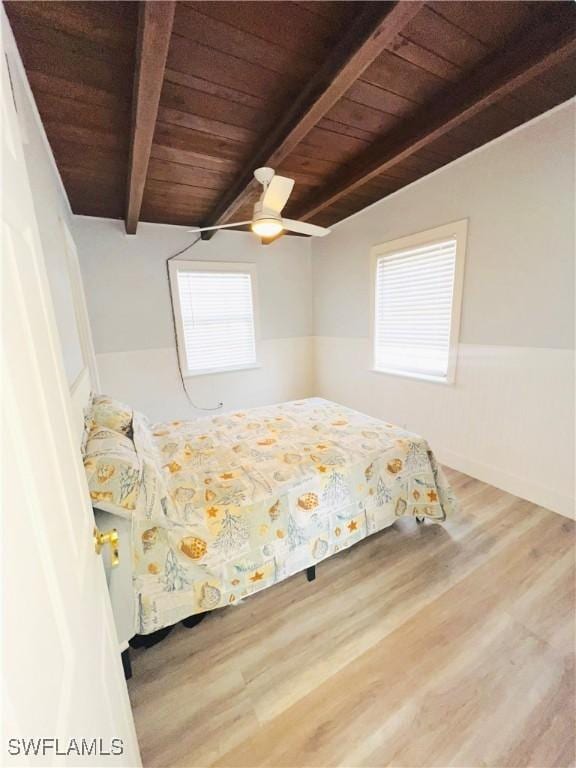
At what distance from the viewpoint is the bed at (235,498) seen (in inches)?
49.6

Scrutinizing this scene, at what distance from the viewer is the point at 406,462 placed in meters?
1.90

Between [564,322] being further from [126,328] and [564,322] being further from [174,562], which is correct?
[126,328]

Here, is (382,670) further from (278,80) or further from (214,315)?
(214,315)

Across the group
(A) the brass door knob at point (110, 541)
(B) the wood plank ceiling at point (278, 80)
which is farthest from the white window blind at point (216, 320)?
(A) the brass door knob at point (110, 541)

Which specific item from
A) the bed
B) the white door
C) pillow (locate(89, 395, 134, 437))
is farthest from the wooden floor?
pillow (locate(89, 395, 134, 437))

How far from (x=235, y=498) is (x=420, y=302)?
8.12 feet

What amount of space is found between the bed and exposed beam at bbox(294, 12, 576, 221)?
190 centimetres

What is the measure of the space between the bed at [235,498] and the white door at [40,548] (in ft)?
1.86

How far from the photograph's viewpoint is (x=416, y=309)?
116 inches

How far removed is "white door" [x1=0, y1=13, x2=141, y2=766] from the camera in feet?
1.15

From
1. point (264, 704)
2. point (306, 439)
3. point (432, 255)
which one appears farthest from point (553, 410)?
point (264, 704)

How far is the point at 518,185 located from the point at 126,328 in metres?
3.62

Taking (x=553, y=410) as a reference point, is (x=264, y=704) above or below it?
below

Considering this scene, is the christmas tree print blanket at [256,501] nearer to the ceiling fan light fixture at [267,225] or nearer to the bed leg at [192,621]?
the bed leg at [192,621]
